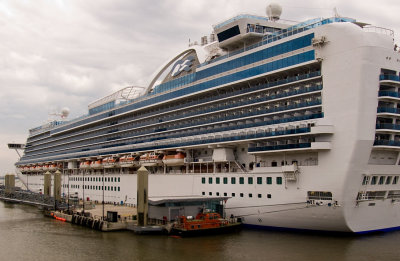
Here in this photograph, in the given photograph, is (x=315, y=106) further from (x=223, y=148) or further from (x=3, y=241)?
(x=3, y=241)

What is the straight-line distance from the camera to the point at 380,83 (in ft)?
102

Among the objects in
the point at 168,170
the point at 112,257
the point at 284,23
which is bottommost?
the point at 112,257

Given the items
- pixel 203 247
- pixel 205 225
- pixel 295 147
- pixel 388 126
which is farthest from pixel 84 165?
pixel 388 126

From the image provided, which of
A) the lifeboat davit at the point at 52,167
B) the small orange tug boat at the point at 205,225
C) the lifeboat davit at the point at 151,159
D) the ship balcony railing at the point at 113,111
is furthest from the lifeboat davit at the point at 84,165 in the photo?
the small orange tug boat at the point at 205,225

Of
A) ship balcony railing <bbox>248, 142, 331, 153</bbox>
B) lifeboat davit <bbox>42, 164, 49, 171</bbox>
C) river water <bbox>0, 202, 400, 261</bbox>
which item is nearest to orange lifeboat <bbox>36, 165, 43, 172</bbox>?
lifeboat davit <bbox>42, 164, 49, 171</bbox>

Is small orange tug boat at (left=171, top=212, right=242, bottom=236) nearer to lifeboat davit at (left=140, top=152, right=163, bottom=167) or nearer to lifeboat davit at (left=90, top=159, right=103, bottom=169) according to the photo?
lifeboat davit at (left=140, top=152, right=163, bottom=167)

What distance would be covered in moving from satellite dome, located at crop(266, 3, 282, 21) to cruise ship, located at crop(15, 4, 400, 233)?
0.34ft

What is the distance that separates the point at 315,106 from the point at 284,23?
1466cm

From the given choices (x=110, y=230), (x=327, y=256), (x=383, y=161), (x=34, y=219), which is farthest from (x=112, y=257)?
(x=34, y=219)

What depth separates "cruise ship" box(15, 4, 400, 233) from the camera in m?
30.8

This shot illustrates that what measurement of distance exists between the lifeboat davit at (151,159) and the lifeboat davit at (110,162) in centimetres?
873

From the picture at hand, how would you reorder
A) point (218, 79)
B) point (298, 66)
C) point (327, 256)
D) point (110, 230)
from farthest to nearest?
point (218, 79)
point (110, 230)
point (298, 66)
point (327, 256)

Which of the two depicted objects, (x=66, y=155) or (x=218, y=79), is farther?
(x=66, y=155)

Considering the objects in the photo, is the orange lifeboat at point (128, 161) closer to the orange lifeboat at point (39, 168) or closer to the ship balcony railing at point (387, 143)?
the ship balcony railing at point (387, 143)
